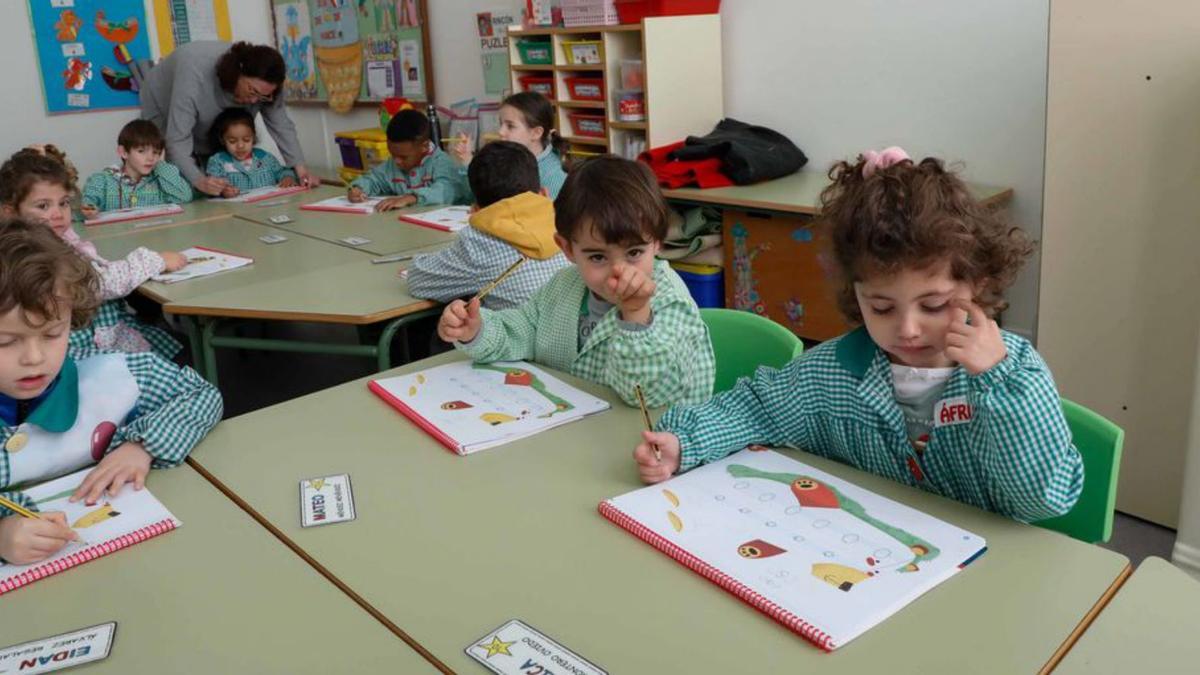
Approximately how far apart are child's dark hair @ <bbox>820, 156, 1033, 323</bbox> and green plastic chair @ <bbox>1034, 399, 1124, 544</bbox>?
0.18 metres

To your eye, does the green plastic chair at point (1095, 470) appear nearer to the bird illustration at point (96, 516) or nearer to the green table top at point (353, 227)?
the bird illustration at point (96, 516)

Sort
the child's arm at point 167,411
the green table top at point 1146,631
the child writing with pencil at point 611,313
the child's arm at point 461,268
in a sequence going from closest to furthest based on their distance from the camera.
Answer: the green table top at point 1146,631
the child's arm at point 167,411
the child writing with pencil at point 611,313
the child's arm at point 461,268

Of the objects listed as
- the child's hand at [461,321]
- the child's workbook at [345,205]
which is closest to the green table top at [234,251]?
the child's workbook at [345,205]

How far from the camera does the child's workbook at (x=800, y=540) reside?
0.96 meters

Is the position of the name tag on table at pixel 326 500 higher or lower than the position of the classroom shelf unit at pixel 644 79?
lower

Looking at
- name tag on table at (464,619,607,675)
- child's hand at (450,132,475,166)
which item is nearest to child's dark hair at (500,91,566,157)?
child's hand at (450,132,475,166)

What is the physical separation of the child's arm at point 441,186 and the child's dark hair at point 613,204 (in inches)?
80.1

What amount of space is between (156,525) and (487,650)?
54cm

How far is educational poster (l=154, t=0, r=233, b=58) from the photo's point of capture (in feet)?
20.8

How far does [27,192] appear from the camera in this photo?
2.84 m

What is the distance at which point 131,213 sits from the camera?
3.79 meters

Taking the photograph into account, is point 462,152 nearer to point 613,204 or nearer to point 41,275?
point 613,204

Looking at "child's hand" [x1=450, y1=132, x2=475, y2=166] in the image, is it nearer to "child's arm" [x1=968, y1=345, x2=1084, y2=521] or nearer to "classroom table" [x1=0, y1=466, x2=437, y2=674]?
"classroom table" [x1=0, y1=466, x2=437, y2=674]

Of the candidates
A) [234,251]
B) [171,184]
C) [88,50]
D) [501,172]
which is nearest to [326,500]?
[501,172]
